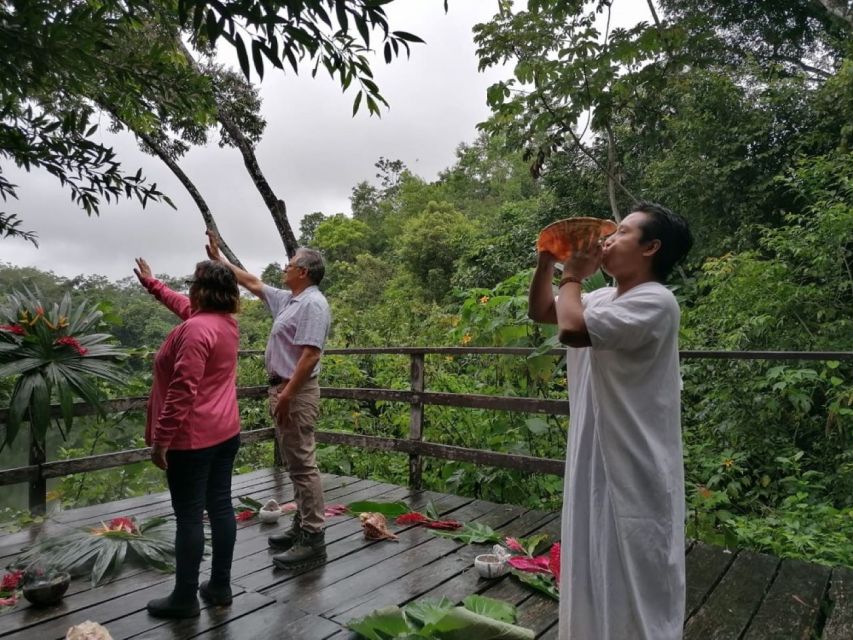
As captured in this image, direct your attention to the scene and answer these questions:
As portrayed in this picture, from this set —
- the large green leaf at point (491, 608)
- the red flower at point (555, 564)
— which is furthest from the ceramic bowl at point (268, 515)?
the red flower at point (555, 564)

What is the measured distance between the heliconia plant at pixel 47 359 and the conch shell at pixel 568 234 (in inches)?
102

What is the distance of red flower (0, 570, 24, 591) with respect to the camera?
7.16 feet

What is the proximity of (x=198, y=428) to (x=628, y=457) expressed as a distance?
1432mm

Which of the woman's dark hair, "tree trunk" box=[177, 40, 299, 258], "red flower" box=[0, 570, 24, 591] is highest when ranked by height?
"tree trunk" box=[177, 40, 299, 258]

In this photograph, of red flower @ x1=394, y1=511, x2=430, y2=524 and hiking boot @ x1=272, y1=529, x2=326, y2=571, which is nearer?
hiking boot @ x1=272, y1=529, x2=326, y2=571

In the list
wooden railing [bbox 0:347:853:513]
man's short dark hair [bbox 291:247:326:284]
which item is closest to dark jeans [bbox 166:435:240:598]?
man's short dark hair [bbox 291:247:326:284]

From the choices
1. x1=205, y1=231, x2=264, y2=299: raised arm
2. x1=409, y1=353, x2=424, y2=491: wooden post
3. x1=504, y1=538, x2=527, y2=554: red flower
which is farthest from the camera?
x1=409, y1=353, x2=424, y2=491: wooden post

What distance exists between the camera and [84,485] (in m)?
4.50

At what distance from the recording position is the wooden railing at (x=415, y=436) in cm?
292

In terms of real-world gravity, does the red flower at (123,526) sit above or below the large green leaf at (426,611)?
above

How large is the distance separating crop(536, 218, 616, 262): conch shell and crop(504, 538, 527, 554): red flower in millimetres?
1643

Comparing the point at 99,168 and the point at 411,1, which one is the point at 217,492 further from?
the point at 411,1

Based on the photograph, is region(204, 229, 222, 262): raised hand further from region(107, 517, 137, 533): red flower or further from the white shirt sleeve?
the white shirt sleeve

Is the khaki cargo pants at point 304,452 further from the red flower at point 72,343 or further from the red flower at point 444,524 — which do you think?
the red flower at point 72,343
